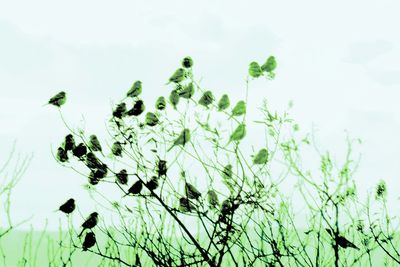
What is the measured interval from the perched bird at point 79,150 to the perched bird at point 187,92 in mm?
577

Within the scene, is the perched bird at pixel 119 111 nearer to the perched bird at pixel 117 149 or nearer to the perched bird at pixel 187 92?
the perched bird at pixel 117 149

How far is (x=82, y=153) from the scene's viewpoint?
9.39 feet

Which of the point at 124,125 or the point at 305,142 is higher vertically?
the point at 305,142

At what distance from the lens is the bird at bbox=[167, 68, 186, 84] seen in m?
2.86

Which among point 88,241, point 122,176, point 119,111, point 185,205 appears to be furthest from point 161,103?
point 88,241

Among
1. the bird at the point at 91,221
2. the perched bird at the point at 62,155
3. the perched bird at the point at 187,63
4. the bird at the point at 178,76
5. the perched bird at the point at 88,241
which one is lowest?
the perched bird at the point at 88,241

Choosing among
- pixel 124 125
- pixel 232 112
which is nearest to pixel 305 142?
pixel 232 112

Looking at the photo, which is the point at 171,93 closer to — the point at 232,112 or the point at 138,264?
the point at 232,112

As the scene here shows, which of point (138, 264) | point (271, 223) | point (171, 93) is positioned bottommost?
point (138, 264)

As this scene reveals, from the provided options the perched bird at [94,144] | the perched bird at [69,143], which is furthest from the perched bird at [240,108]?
the perched bird at [69,143]

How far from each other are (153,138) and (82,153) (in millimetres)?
380

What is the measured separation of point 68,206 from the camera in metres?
2.92

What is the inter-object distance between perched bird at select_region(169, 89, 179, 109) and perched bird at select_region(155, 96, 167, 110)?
0.06 meters

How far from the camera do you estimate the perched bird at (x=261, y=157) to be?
8.98 ft
